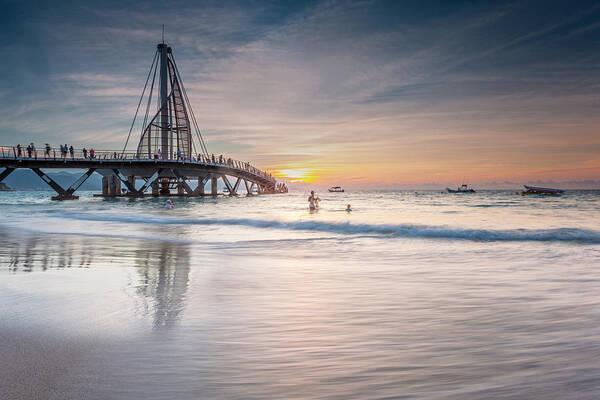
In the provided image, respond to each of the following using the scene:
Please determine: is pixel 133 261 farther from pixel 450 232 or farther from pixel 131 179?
pixel 131 179

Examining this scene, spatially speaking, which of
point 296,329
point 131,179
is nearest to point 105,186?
point 131,179

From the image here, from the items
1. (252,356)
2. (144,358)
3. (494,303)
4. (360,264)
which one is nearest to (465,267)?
(360,264)

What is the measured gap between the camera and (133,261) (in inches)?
370

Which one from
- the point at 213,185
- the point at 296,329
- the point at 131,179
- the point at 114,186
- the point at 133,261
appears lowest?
the point at 133,261

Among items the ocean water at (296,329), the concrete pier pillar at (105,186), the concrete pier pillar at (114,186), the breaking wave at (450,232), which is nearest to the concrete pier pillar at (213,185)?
the concrete pier pillar at (114,186)

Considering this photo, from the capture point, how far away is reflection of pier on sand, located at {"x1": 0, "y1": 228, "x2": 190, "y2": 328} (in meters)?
5.52

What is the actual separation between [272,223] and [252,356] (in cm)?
1978

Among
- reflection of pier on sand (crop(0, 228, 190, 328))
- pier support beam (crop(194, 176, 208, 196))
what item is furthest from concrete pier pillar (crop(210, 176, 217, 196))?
reflection of pier on sand (crop(0, 228, 190, 328))

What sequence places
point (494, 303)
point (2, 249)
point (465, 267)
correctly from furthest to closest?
1. point (2, 249)
2. point (465, 267)
3. point (494, 303)

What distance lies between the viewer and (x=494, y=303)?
18.5ft

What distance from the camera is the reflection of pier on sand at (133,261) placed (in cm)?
552

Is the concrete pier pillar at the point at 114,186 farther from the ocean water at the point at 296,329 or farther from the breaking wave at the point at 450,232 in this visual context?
the ocean water at the point at 296,329

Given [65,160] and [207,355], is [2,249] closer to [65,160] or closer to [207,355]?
[207,355]

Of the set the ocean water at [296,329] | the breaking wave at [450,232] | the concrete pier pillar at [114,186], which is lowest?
the breaking wave at [450,232]
